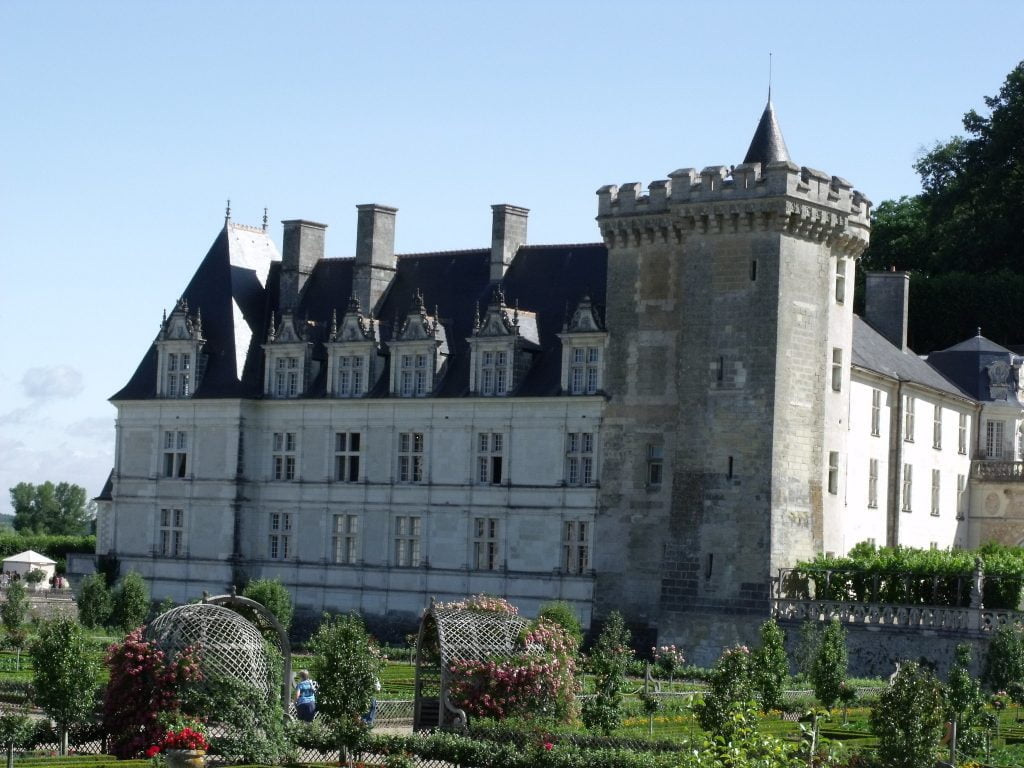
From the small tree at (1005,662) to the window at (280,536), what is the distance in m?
23.0

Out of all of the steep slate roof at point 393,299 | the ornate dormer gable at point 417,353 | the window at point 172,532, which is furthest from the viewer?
the window at point 172,532

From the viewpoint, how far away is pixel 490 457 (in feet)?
177

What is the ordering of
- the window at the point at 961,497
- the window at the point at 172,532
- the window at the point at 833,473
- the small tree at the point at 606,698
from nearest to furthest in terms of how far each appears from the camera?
the small tree at the point at 606,698, the window at the point at 833,473, the window at the point at 961,497, the window at the point at 172,532

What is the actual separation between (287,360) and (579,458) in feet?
34.5

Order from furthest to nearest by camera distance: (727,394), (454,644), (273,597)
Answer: (273,597), (727,394), (454,644)

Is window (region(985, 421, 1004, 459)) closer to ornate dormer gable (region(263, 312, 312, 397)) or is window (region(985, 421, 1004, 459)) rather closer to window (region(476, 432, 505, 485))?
window (region(476, 432, 505, 485))

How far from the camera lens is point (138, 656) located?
1185 inches

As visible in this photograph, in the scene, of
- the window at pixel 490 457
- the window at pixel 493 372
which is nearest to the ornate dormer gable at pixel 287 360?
the window at pixel 493 372

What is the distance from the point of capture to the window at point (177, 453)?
195 ft

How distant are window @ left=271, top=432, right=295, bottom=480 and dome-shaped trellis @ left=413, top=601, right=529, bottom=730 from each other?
23.0 metres

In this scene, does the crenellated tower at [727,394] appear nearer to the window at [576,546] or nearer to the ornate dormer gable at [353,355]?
the window at [576,546]

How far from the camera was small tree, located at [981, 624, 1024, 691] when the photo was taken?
40.4 meters

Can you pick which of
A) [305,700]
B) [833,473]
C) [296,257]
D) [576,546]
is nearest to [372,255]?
[296,257]

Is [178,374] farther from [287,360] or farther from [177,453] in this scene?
[287,360]
